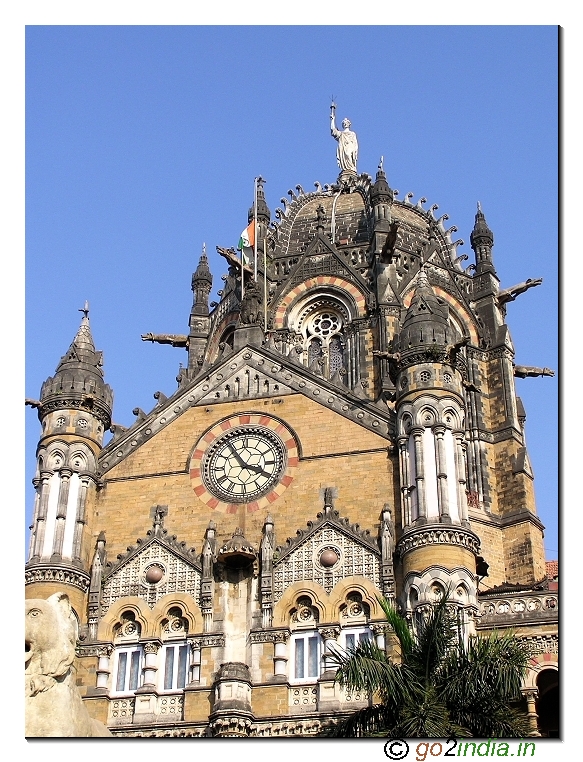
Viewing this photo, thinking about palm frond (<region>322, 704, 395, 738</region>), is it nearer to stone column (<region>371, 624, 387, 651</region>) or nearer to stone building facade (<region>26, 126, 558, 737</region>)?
stone building facade (<region>26, 126, 558, 737</region>)

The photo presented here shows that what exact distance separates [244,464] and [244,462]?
58 millimetres

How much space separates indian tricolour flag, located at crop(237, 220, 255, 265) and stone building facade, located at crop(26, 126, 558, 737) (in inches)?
414

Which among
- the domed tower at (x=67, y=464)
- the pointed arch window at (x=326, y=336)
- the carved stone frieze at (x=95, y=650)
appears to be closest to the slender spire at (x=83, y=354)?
the domed tower at (x=67, y=464)

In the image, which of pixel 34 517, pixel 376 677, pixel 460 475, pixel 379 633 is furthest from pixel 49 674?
pixel 460 475

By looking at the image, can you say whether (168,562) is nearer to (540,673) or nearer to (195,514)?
(195,514)

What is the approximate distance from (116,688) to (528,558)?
A: 50.5ft

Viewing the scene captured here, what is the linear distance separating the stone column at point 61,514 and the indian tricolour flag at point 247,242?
16.2 meters

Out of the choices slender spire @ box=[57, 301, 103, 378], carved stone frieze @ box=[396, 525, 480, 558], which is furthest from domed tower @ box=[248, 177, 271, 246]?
carved stone frieze @ box=[396, 525, 480, 558]

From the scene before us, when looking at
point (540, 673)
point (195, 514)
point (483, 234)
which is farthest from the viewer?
point (483, 234)

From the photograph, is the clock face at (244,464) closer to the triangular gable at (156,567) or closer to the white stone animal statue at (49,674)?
the triangular gable at (156,567)

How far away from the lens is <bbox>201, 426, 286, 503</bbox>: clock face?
109 feet

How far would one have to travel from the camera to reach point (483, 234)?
5075 cm

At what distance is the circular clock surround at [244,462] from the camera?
33.0 meters
